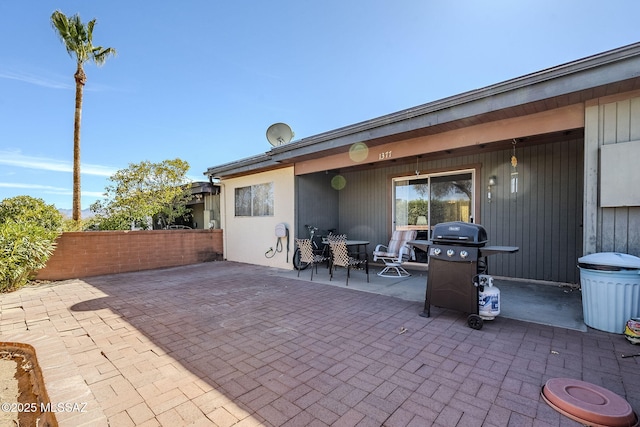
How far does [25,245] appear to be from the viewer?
523cm

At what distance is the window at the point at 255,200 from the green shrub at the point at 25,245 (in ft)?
14.1

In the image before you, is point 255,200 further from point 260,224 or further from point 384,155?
point 384,155

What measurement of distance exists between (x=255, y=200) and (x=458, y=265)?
20.6ft

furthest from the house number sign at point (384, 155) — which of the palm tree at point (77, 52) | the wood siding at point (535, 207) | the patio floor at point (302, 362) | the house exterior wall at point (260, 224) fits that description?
the palm tree at point (77, 52)

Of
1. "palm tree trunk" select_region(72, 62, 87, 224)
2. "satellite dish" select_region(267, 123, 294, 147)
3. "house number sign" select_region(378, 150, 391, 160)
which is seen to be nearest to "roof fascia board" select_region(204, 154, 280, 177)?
"satellite dish" select_region(267, 123, 294, 147)

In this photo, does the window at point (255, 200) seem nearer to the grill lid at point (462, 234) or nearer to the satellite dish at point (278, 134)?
the satellite dish at point (278, 134)

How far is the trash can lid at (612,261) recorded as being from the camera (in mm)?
2725

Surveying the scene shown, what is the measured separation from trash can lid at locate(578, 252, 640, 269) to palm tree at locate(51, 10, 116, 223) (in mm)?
12097

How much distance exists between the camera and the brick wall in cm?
623

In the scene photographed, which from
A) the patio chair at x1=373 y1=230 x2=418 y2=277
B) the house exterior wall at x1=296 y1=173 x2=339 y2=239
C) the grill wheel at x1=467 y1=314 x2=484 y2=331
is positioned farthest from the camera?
the house exterior wall at x1=296 y1=173 x2=339 y2=239

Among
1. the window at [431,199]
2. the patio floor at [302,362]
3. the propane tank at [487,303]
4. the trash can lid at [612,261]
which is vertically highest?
the window at [431,199]

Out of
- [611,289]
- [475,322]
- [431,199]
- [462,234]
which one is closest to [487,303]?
[475,322]

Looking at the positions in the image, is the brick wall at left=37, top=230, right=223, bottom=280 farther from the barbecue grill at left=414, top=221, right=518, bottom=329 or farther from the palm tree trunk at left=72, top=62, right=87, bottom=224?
the barbecue grill at left=414, top=221, right=518, bottom=329

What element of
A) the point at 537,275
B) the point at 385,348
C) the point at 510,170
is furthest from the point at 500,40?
the point at 385,348
